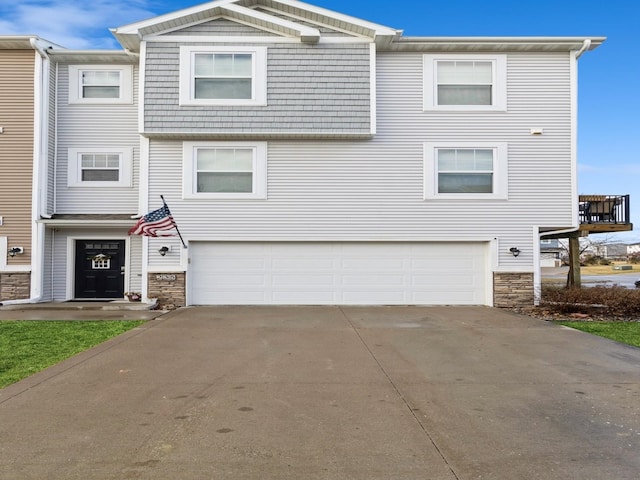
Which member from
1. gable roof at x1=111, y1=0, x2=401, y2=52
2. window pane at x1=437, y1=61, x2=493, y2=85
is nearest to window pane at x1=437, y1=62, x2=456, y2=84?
window pane at x1=437, y1=61, x2=493, y2=85

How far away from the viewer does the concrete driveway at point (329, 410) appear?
3568 millimetres

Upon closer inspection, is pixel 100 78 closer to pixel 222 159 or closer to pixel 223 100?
pixel 223 100

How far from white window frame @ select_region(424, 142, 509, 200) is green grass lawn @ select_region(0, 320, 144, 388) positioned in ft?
26.7

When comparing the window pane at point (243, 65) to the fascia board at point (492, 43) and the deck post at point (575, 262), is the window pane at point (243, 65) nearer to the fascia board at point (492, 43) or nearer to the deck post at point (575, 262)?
the fascia board at point (492, 43)

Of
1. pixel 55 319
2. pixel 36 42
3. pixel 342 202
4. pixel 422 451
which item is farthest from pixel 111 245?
pixel 422 451

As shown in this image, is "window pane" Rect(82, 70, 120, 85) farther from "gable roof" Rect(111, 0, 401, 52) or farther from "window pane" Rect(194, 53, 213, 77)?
"window pane" Rect(194, 53, 213, 77)

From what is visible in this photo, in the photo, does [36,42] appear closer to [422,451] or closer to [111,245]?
[111,245]

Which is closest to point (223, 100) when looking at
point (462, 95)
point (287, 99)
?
point (287, 99)

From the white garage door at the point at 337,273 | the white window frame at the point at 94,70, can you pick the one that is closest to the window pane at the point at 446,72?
the white garage door at the point at 337,273

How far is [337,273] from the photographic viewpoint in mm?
13086

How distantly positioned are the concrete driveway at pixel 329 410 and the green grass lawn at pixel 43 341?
0.34m

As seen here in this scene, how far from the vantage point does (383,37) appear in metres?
A: 12.4

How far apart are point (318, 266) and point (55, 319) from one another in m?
6.45

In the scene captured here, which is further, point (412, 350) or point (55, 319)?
point (55, 319)
